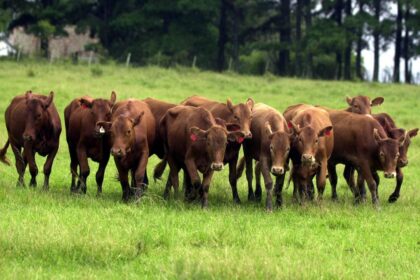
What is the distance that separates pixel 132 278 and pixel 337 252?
8.37 ft

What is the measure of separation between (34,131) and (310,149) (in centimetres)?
468

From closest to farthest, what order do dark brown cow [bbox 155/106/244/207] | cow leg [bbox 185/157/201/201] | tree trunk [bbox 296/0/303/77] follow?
dark brown cow [bbox 155/106/244/207] → cow leg [bbox 185/157/201/201] → tree trunk [bbox 296/0/303/77]

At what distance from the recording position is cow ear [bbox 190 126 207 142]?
10.9 m

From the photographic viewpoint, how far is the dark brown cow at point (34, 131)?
476 inches

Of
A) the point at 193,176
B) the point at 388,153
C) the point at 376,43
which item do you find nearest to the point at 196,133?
the point at 193,176

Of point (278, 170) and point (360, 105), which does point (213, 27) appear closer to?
point (360, 105)

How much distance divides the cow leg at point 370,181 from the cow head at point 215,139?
94.9 inches

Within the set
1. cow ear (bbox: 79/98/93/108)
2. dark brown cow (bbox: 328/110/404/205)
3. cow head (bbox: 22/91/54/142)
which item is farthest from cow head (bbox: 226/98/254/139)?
cow head (bbox: 22/91/54/142)

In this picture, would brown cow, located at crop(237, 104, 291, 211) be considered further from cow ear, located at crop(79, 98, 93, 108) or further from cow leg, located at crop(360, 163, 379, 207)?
cow ear, located at crop(79, 98, 93, 108)

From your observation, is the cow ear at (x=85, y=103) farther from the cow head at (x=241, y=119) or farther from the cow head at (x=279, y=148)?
the cow head at (x=279, y=148)

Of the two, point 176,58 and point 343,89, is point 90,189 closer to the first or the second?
point 343,89

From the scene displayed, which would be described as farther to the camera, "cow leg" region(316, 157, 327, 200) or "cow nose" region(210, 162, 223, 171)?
"cow leg" region(316, 157, 327, 200)

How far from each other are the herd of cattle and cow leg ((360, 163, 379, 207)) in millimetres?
17

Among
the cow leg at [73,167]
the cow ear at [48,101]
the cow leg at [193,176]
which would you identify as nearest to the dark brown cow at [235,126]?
the cow leg at [193,176]
